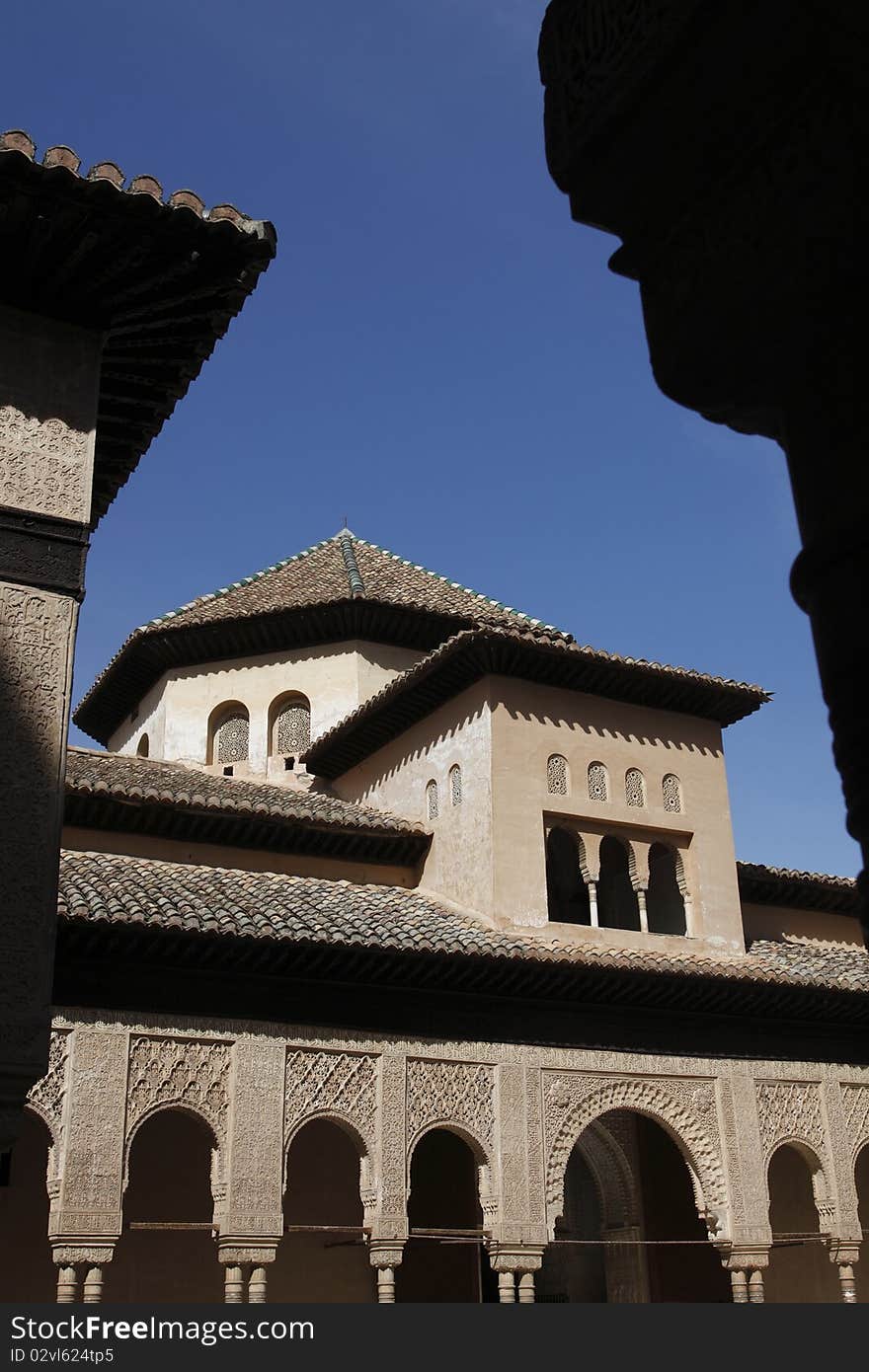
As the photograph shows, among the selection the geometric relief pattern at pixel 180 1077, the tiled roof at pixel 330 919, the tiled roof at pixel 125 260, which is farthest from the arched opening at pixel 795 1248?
the tiled roof at pixel 125 260

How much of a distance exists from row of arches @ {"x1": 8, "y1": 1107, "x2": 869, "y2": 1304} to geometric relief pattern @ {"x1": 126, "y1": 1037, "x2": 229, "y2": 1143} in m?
0.17

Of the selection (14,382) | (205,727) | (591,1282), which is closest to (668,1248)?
(591,1282)

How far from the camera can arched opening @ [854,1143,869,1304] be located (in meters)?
14.9

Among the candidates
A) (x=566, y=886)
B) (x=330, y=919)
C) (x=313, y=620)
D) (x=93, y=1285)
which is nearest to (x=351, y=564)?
(x=313, y=620)

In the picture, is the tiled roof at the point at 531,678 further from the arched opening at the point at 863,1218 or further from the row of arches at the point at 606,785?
the arched opening at the point at 863,1218

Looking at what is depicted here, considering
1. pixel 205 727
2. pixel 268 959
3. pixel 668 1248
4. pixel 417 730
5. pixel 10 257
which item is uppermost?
pixel 205 727

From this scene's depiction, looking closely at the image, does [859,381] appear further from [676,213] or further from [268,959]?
[268,959]

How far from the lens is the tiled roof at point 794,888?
1527 cm

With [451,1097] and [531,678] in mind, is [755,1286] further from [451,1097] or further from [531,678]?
[531,678]

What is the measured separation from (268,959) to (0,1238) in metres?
3.49

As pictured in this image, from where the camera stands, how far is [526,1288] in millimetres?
11422

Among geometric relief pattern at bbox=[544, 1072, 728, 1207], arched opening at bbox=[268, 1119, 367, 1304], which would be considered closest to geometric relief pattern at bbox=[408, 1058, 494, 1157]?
geometric relief pattern at bbox=[544, 1072, 728, 1207]

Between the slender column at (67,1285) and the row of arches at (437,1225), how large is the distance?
4.69ft

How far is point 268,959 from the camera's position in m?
11.1
